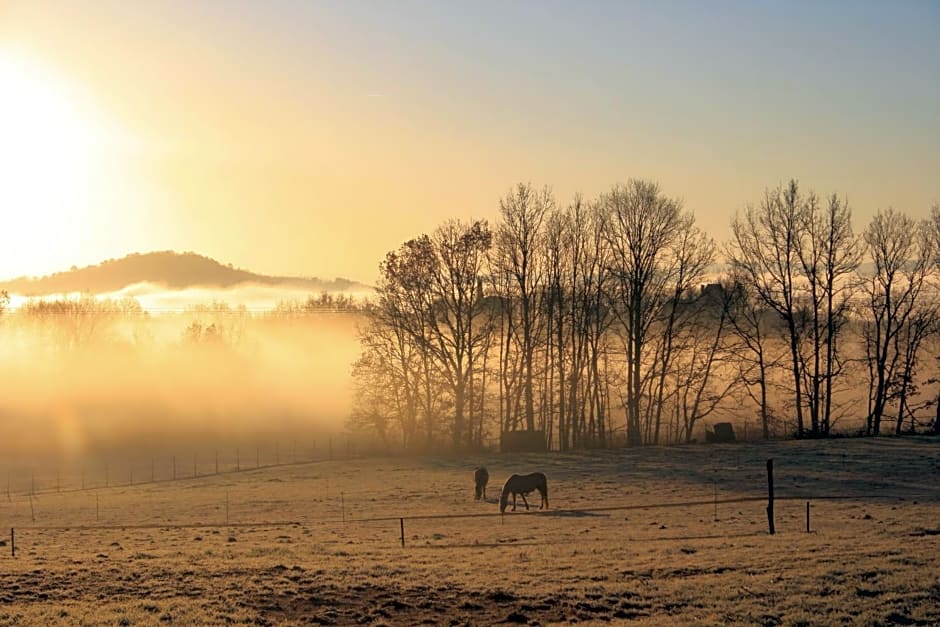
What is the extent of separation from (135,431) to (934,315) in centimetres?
7496

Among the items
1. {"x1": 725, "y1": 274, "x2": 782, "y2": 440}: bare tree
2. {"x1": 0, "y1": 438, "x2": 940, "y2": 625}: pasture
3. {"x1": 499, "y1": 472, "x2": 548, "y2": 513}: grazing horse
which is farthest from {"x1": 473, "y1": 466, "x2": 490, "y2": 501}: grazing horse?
{"x1": 725, "y1": 274, "x2": 782, "y2": 440}: bare tree

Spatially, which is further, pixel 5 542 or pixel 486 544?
pixel 5 542

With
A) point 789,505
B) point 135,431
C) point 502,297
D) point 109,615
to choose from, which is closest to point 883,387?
point 502,297

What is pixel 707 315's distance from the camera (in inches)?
2670

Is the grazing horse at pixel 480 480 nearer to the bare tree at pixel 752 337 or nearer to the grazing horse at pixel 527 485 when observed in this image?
the grazing horse at pixel 527 485

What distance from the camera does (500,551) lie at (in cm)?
2605

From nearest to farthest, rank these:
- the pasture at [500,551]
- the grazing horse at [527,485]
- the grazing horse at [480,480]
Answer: the pasture at [500,551] < the grazing horse at [527,485] < the grazing horse at [480,480]

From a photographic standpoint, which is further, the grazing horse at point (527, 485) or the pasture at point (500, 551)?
the grazing horse at point (527, 485)

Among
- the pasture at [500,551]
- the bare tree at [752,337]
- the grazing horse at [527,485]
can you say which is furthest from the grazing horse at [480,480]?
the bare tree at [752,337]

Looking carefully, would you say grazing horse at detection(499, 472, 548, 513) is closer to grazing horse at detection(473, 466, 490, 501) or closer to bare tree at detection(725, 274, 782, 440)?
grazing horse at detection(473, 466, 490, 501)

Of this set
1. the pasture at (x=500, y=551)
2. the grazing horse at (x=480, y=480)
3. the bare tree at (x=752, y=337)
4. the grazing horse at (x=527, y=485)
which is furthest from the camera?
the bare tree at (x=752, y=337)

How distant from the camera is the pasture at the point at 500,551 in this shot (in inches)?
739

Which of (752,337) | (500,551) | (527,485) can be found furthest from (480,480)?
(752,337)

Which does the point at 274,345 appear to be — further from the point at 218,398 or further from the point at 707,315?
the point at 707,315
